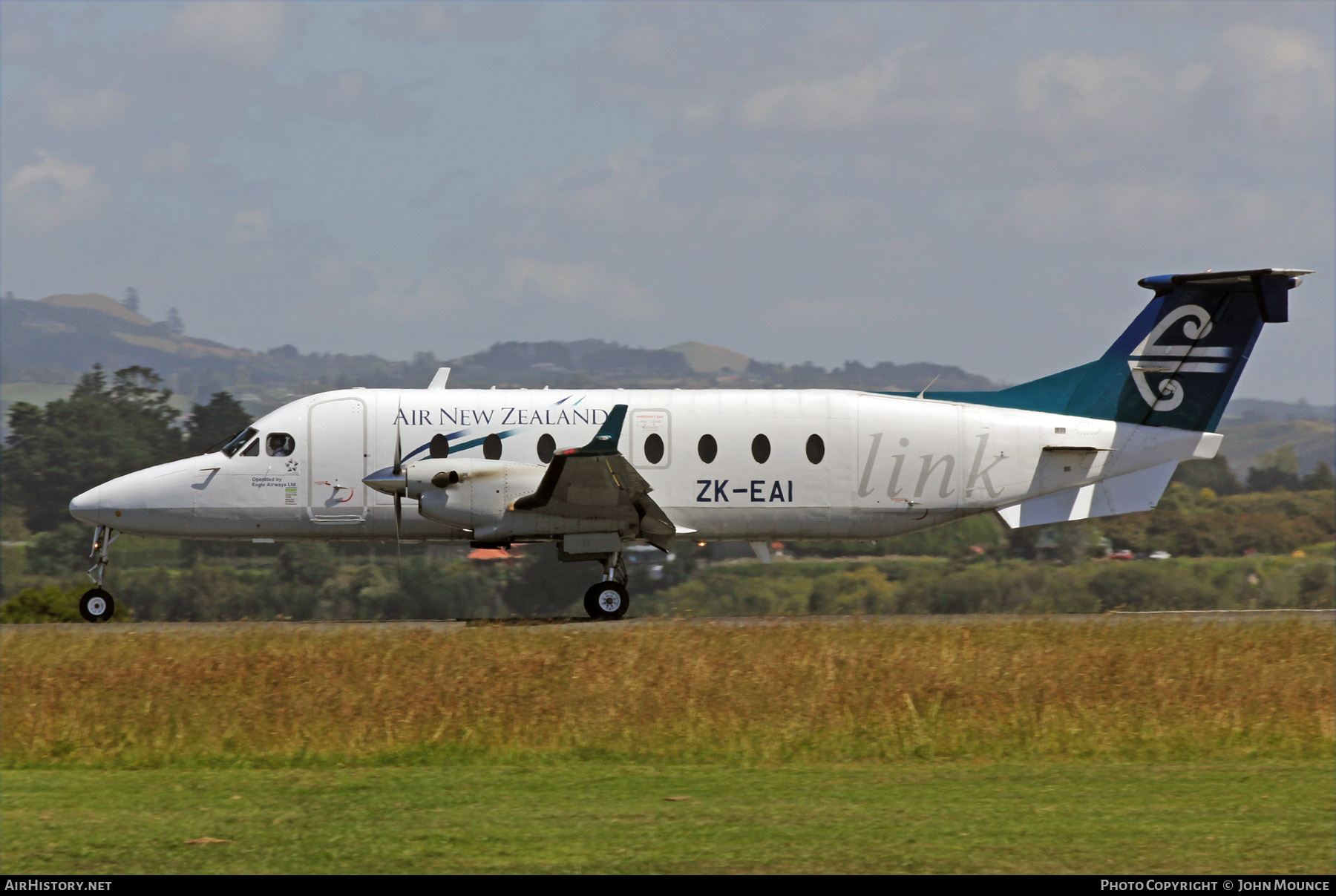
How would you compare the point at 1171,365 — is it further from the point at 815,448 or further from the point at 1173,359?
the point at 815,448

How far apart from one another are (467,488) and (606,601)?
2555 mm

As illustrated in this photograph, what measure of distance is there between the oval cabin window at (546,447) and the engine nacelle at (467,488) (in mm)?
386

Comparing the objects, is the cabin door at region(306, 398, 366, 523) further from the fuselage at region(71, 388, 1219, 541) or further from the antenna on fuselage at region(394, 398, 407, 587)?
the antenna on fuselage at region(394, 398, 407, 587)

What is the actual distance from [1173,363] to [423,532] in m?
11.3

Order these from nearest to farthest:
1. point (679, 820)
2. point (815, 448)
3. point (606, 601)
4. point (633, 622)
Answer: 1. point (679, 820)
2. point (633, 622)
3. point (606, 601)
4. point (815, 448)

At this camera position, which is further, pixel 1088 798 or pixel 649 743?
pixel 649 743

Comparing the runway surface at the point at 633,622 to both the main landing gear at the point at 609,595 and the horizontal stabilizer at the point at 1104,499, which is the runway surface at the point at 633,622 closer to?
the main landing gear at the point at 609,595

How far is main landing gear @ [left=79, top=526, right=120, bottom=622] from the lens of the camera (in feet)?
61.8

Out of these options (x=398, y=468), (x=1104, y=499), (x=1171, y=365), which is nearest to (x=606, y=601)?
(x=398, y=468)

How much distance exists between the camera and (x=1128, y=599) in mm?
37125

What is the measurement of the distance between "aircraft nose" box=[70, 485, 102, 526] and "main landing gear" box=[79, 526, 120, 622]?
0.19 m

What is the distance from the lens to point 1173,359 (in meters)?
19.7

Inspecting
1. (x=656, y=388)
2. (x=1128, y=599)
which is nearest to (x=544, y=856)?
(x=656, y=388)
